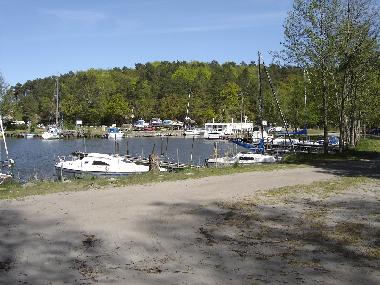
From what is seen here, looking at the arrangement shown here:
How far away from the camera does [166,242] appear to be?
34.0 feet

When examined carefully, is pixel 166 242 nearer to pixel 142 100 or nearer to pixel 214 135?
pixel 214 135

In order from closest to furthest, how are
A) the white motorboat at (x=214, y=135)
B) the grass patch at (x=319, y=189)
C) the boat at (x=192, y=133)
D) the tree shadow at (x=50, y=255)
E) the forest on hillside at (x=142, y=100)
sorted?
the tree shadow at (x=50, y=255) → the grass patch at (x=319, y=189) → the white motorboat at (x=214, y=135) → the boat at (x=192, y=133) → the forest on hillside at (x=142, y=100)

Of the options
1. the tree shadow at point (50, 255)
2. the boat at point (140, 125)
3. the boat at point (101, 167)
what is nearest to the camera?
the tree shadow at point (50, 255)

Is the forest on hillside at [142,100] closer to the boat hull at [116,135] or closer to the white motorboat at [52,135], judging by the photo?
the white motorboat at [52,135]

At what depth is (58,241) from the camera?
10422 mm

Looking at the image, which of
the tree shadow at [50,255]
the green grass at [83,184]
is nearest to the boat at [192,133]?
the green grass at [83,184]

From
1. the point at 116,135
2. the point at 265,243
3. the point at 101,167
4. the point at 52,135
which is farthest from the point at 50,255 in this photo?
the point at 52,135

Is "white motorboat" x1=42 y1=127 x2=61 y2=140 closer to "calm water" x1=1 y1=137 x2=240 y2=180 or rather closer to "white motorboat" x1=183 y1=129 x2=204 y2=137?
"calm water" x1=1 y1=137 x2=240 y2=180

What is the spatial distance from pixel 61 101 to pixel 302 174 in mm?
119410

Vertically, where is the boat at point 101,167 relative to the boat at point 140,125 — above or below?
below

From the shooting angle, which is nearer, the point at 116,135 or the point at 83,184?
the point at 83,184

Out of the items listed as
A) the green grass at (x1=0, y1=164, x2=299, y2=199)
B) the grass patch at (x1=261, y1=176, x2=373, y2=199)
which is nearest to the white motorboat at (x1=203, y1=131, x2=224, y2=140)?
the green grass at (x1=0, y1=164, x2=299, y2=199)

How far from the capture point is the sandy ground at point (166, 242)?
826 centimetres

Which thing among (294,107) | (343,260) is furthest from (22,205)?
(294,107)
